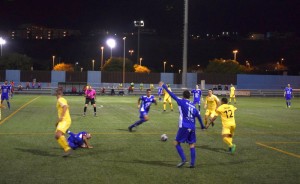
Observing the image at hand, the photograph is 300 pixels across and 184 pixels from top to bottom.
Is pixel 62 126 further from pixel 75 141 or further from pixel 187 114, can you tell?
pixel 187 114

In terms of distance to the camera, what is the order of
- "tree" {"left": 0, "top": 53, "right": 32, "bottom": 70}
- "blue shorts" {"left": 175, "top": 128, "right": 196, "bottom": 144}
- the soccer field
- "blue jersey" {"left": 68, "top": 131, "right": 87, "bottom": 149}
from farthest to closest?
"tree" {"left": 0, "top": 53, "right": 32, "bottom": 70}, "blue jersey" {"left": 68, "top": 131, "right": 87, "bottom": 149}, "blue shorts" {"left": 175, "top": 128, "right": 196, "bottom": 144}, the soccer field

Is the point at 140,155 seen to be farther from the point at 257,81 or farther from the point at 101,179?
the point at 257,81

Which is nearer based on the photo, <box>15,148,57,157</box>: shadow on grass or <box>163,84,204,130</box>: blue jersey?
<box>163,84,204,130</box>: blue jersey

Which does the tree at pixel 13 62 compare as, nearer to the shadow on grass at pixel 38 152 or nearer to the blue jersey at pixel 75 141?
the shadow on grass at pixel 38 152

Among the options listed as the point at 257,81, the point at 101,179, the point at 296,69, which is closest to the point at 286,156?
the point at 101,179

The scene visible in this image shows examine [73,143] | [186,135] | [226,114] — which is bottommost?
[73,143]

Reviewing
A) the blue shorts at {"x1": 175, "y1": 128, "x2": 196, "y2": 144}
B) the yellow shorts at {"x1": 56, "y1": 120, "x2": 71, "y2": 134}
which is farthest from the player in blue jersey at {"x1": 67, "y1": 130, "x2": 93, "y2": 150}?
the blue shorts at {"x1": 175, "y1": 128, "x2": 196, "y2": 144}

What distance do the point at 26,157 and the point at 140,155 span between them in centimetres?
340

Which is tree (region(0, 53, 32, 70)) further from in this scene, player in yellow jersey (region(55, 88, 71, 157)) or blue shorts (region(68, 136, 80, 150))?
player in yellow jersey (region(55, 88, 71, 157))

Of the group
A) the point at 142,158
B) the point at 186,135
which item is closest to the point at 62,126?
the point at 142,158

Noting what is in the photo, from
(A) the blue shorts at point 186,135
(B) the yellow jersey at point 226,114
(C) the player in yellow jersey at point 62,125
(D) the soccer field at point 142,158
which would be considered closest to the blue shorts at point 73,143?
(D) the soccer field at point 142,158

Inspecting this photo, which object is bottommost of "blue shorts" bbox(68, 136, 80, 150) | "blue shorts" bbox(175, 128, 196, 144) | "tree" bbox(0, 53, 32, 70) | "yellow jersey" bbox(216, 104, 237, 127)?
"blue shorts" bbox(68, 136, 80, 150)

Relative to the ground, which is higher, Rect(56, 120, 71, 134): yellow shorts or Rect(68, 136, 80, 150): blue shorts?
Rect(56, 120, 71, 134): yellow shorts

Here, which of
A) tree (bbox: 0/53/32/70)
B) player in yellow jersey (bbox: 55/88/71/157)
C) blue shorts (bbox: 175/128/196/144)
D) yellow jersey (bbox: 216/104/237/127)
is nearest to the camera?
blue shorts (bbox: 175/128/196/144)
